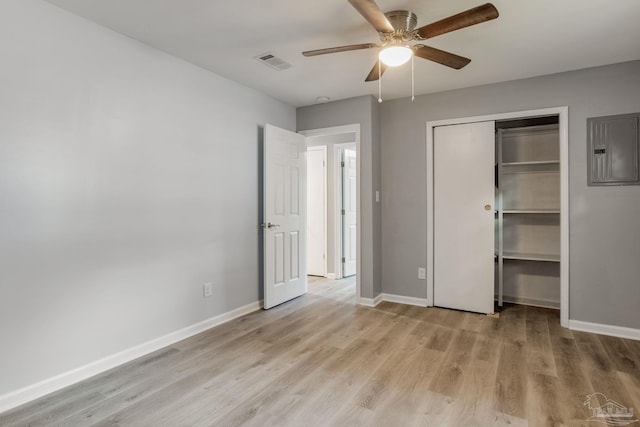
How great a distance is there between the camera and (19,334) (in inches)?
79.1

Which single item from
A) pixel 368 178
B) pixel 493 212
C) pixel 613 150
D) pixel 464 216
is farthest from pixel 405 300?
pixel 613 150

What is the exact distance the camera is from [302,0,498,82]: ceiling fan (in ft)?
5.90

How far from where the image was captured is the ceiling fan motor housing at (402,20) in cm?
215

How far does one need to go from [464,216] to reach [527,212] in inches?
26.9

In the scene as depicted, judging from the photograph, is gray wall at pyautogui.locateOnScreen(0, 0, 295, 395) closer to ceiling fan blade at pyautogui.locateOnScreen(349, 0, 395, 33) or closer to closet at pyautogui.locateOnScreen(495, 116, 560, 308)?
ceiling fan blade at pyautogui.locateOnScreen(349, 0, 395, 33)

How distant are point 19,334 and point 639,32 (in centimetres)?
453

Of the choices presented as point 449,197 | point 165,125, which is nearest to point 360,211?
point 449,197

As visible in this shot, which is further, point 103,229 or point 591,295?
point 591,295

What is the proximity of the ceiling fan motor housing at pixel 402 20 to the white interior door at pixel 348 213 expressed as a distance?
3168 millimetres

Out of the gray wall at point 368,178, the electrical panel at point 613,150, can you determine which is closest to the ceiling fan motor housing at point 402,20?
the gray wall at point 368,178

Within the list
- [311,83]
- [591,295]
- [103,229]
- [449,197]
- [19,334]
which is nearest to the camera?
[19,334]

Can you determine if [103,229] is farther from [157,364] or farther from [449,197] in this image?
[449,197]

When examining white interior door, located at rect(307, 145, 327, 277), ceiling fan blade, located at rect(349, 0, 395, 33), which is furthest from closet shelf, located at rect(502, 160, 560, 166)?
white interior door, located at rect(307, 145, 327, 277)

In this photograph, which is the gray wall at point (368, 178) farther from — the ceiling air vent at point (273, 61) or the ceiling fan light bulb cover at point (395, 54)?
the ceiling fan light bulb cover at point (395, 54)
